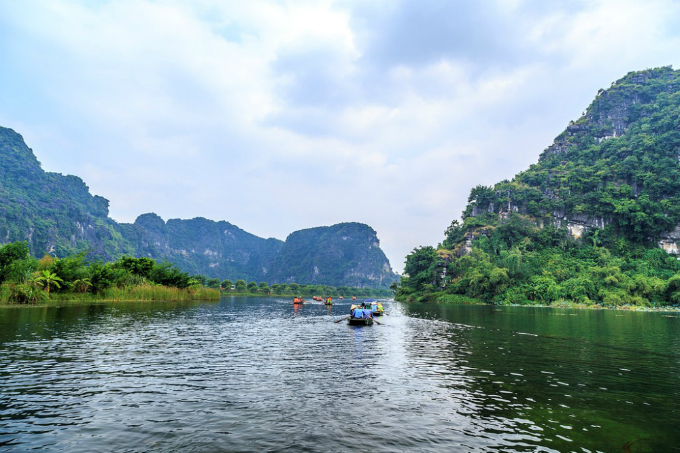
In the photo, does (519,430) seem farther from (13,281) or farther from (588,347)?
(13,281)

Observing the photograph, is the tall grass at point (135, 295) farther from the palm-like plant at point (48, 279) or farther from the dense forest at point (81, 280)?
the palm-like plant at point (48, 279)

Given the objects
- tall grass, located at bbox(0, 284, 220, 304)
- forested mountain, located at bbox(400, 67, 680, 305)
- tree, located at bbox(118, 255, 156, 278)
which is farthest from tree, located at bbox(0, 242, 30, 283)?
forested mountain, located at bbox(400, 67, 680, 305)

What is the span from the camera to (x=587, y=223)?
422 feet

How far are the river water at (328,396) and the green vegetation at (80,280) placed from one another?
32.5 metres

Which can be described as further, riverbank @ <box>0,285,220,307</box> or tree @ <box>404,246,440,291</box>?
tree @ <box>404,246,440,291</box>

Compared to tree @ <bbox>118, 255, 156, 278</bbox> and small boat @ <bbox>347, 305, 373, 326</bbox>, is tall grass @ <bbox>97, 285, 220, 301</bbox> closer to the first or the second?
tree @ <bbox>118, 255, 156, 278</bbox>

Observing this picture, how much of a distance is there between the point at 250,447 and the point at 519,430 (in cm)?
772

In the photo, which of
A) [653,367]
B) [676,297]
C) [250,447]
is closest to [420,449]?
[250,447]

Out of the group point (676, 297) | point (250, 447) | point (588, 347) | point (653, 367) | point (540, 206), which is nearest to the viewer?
point (250, 447)

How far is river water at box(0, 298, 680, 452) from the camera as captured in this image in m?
10.1

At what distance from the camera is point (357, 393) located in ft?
48.7

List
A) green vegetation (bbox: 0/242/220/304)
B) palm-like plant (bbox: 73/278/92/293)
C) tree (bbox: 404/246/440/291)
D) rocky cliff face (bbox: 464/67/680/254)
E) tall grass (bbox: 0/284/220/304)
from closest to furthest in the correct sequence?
green vegetation (bbox: 0/242/220/304) < tall grass (bbox: 0/284/220/304) < palm-like plant (bbox: 73/278/92/293) < rocky cliff face (bbox: 464/67/680/254) < tree (bbox: 404/246/440/291)

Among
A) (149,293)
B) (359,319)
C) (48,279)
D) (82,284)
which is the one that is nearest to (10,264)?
(48,279)

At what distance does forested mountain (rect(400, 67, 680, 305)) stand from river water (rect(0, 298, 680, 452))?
275 feet
